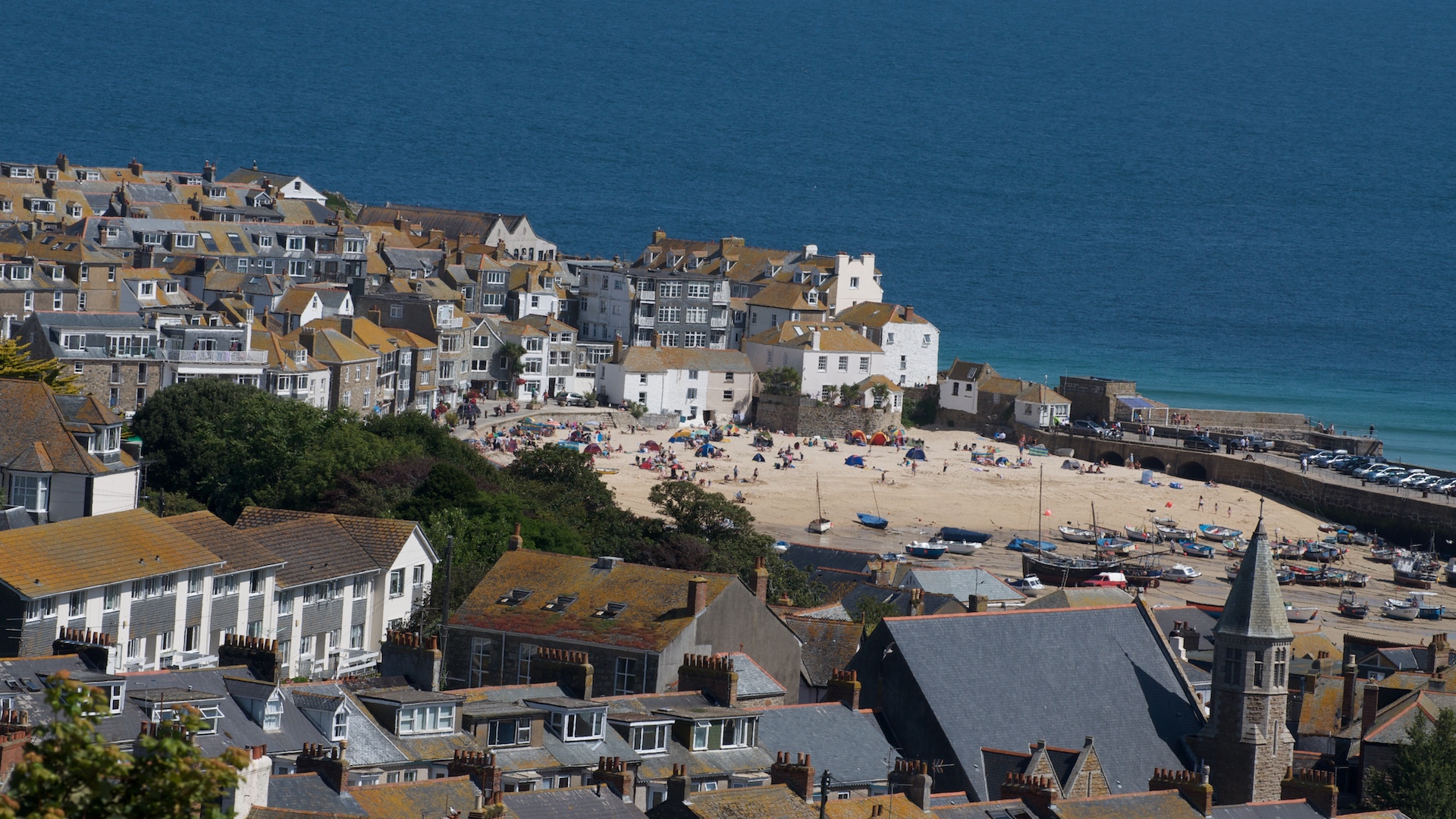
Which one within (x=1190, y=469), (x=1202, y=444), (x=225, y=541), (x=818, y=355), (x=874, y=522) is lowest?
(x=874, y=522)

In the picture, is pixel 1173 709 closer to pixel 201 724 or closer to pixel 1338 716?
pixel 1338 716

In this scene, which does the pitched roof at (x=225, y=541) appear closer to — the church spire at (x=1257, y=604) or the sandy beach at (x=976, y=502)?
the church spire at (x=1257, y=604)

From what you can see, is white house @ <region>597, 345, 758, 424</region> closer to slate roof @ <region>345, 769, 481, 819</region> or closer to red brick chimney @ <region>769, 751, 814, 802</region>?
red brick chimney @ <region>769, 751, 814, 802</region>

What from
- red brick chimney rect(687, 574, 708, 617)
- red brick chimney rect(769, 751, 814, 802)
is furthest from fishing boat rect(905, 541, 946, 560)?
red brick chimney rect(769, 751, 814, 802)

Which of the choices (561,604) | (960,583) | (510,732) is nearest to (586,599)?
(561,604)

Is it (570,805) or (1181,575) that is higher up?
(1181,575)

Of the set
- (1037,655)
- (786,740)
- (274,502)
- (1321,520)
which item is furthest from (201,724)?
(1321,520)

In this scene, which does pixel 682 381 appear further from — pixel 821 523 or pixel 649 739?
pixel 649 739
